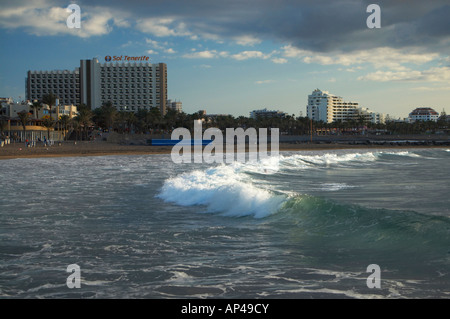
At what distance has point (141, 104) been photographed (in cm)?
15650

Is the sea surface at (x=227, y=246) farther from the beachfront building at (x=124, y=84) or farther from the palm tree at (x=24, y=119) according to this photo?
the beachfront building at (x=124, y=84)

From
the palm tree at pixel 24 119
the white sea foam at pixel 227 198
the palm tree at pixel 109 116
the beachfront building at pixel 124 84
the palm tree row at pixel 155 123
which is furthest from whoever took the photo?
the beachfront building at pixel 124 84

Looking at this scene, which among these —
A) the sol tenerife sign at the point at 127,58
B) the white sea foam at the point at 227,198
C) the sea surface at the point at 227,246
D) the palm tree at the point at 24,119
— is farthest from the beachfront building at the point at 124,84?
the sea surface at the point at 227,246

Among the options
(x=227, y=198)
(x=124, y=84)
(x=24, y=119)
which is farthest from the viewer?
(x=124, y=84)

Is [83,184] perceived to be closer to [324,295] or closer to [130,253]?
[130,253]

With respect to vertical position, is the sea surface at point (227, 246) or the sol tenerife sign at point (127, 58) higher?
the sol tenerife sign at point (127, 58)

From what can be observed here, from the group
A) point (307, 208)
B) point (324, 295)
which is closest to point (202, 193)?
point (307, 208)

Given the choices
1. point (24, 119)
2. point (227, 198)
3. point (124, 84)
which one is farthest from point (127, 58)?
point (227, 198)

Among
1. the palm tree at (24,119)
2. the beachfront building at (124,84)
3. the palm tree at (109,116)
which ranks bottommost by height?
the palm tree at (24,119)

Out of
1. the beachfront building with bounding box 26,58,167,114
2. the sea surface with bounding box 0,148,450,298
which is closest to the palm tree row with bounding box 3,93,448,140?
the beachfront building with bounding box 26,58,167,114

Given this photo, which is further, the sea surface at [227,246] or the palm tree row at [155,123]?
the palm tree row at [155,123]

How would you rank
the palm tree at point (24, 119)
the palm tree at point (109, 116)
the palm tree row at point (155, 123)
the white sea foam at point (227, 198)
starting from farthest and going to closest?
the palm tree at point (109, 116)
the palm tree row at point (155, 123)
the palm tree at point (24, 119)
the white sea foam at point (227, 198)

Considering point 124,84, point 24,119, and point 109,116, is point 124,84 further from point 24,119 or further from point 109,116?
point 24,119
